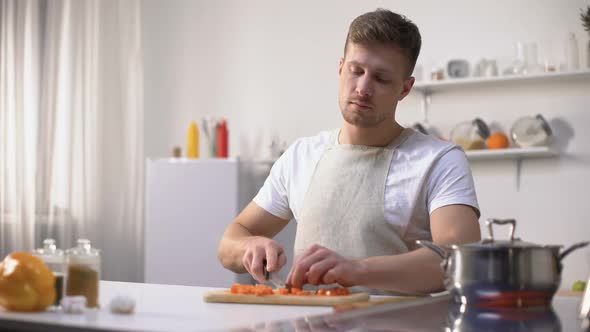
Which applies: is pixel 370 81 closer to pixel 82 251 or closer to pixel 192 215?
pixel 82 251

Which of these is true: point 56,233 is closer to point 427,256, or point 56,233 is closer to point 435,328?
point 427,256

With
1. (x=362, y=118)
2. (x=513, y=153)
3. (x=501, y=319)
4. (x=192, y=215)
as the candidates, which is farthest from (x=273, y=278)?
(x=192, y=215)

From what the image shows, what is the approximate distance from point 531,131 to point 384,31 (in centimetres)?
260

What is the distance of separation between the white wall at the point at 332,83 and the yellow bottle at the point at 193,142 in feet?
1.01

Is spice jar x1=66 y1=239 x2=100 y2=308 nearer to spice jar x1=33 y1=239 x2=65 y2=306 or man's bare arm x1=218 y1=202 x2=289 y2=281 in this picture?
spice jar x1=33 y1=239 x2=65 y2=306

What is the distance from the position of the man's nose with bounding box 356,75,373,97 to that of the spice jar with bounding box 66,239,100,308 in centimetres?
94

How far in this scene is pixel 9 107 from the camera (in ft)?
16.2

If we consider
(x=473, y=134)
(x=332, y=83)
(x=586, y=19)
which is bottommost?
(x=473, y=134)

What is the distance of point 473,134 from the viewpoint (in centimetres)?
464

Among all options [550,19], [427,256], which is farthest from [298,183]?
[550,19]

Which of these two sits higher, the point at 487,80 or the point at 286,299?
the point at 487,80

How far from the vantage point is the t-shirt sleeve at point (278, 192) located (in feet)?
7.87

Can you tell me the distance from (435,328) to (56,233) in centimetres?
438

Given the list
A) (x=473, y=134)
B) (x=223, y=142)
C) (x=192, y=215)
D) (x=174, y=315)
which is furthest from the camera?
(x=223, y=142)
